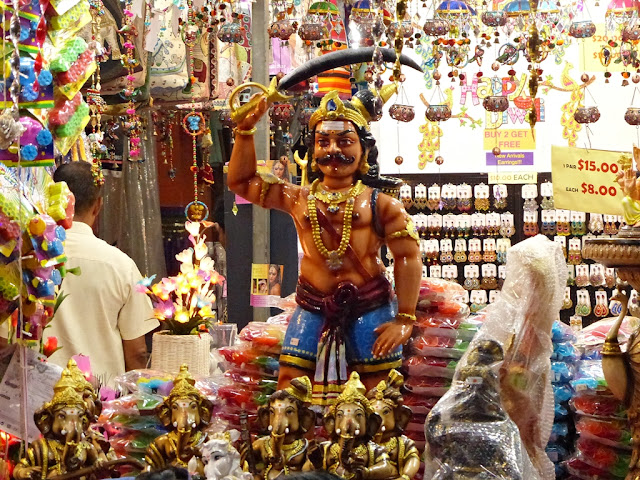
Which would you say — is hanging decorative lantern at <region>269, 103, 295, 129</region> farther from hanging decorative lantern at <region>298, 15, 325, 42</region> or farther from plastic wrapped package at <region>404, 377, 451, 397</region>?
plastic wrapped package at <region>404, 377, 451, 397</region>

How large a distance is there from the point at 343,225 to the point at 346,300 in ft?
0.71

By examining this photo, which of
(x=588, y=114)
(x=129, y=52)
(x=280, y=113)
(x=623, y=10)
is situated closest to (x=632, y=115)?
(x=588, y=114)

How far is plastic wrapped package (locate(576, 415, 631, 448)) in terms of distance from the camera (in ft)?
9.00

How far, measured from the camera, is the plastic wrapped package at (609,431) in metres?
2.74

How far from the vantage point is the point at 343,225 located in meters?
2.93

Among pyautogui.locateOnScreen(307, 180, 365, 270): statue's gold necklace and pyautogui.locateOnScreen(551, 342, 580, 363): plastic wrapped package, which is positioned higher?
pyautogui.locateOnScreen(307, 180, 365, 270): statue's gold necklace

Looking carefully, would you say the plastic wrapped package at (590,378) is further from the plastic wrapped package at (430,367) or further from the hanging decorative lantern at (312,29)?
the hanging decorative lantern at (312,29)

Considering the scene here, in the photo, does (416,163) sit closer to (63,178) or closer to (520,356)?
(63,178)

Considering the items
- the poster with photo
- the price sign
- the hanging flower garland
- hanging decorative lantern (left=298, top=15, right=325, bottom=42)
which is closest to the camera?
the price sign

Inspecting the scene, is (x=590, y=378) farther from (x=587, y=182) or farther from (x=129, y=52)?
(x=129, y=52)

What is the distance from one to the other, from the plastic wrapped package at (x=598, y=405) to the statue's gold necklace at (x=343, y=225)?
2.54 feet

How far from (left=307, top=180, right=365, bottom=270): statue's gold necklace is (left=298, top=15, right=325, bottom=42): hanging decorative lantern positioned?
6.59ft

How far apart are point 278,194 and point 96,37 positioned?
1.21m

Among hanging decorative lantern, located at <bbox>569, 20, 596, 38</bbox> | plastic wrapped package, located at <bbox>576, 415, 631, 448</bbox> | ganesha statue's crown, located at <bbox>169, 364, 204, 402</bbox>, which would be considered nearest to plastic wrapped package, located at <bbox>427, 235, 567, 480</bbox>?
plastic wrapped package, located at <bbox>576, 415, 631, 448</bbox>
